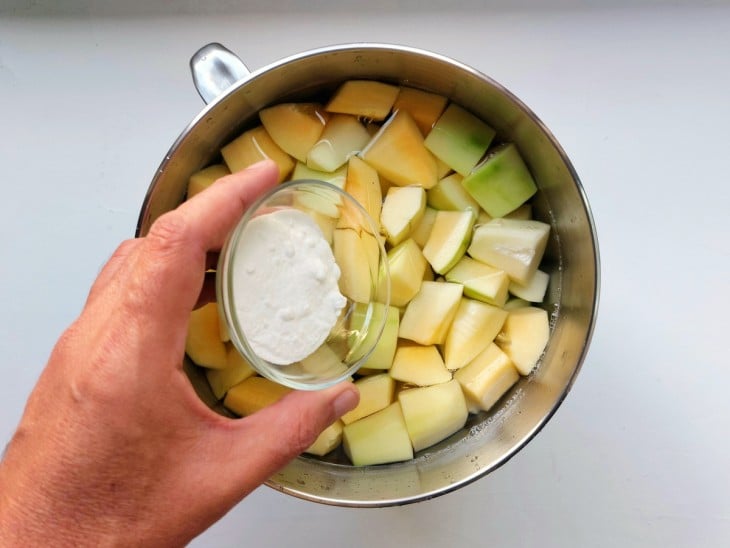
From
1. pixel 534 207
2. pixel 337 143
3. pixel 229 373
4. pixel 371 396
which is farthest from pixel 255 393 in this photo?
pixel 534 207

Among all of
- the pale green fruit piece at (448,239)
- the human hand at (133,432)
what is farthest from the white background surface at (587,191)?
the human hand at (133,432)

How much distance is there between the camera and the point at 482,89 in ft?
2.65

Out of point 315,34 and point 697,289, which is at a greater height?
point 315,34

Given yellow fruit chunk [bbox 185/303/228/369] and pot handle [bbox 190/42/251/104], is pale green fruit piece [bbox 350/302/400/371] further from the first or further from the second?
pot handle [bbox 190/42/251/104]

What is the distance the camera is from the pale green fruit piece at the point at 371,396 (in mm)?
888

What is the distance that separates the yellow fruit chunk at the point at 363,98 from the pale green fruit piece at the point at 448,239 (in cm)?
18

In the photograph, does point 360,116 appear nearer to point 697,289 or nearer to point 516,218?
point 516,218

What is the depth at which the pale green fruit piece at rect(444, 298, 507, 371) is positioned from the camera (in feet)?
2.95

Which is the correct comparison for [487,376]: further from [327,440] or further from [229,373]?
[229,373]

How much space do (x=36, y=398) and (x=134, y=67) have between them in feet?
1.81

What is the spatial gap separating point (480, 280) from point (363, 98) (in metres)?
0.30

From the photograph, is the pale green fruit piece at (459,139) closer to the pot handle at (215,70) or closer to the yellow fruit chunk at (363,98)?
the yellow fruit chunk at (363,98)

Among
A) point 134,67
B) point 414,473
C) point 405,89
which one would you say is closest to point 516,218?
point 405,89

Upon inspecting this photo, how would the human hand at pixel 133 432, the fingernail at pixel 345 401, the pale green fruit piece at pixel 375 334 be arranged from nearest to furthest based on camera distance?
1. the human hand at pixel 133 432
2. the fingernail at pixel 345 401
3. the pale green fruit piece at pixel 375 334
